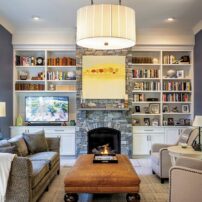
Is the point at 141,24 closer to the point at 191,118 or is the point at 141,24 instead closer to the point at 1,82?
the point at 191,118

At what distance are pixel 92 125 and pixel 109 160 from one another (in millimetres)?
2483

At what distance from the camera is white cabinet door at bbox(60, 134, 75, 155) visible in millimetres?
7051

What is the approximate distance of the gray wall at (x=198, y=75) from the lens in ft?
22.0

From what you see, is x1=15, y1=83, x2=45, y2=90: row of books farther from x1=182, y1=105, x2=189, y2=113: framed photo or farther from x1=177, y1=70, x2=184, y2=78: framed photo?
x1=182, y1=105, x2=189, y2=113: framed photo

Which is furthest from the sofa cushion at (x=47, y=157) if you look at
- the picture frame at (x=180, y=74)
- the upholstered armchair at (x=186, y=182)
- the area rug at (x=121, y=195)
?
the picture frame at (x=180, y=74)

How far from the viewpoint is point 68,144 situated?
23.1 ft

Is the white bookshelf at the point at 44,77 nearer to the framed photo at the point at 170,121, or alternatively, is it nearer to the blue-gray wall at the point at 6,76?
the blue-gray wall at the point at 6,76

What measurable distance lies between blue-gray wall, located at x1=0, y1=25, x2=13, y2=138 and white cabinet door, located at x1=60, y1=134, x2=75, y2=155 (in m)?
1.33

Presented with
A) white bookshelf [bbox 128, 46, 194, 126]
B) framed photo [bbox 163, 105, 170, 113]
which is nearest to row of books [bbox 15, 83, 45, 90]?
white bookshelf [bbox 128, 46, 194, 126]

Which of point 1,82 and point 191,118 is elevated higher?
point 1,82

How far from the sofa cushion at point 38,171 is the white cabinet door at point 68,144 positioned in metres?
2.68

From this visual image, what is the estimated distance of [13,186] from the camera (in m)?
3.34

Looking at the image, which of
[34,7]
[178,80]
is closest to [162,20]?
[178,80]

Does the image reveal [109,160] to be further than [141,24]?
No
